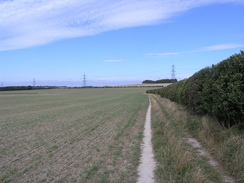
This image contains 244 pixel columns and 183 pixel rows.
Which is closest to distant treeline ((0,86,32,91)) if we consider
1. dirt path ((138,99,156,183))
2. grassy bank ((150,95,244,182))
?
dirt path ((138,99,156,183))

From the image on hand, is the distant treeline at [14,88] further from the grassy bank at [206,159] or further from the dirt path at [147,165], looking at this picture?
the grassy bank at [206,159]

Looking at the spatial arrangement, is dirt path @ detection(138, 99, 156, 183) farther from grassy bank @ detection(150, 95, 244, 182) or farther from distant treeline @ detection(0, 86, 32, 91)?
distant treeline @ detection(0, 86, 32, 91)

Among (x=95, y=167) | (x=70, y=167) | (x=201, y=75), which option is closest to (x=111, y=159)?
(x=95, y=167)

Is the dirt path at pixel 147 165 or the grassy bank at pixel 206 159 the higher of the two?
the grassy bank at pixel 206 159

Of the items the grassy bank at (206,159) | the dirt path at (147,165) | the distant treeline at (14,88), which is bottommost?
the dirt path at (147,165)

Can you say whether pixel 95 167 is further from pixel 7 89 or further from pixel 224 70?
pixel 7 89

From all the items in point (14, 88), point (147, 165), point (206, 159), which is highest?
point (14, 88)

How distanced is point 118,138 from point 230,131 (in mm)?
4522

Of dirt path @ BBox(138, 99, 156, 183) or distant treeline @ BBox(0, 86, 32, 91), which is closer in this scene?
dirt path @ BBox(138, 99, 156, 183)

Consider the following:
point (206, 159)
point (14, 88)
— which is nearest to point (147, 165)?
point (206, 159)

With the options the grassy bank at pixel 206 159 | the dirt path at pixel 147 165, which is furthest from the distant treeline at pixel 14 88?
the grassy bank at pixel 206 159

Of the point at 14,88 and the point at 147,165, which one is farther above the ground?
the point at 14,88

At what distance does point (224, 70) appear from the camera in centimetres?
746

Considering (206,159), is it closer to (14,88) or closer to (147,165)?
(147,165)
